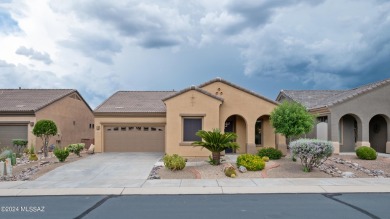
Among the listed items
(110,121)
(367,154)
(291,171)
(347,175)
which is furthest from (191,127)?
(367,154)

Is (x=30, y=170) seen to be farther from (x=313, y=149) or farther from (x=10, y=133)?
(x=313, y=149)

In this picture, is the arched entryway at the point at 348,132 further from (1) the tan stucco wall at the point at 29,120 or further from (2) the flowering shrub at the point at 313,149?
(1) the tan stucco wall at the point at 29,120

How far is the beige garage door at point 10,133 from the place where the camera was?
26.6m

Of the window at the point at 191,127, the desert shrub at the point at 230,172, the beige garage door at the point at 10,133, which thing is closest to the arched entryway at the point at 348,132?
the window at the point at 191,127

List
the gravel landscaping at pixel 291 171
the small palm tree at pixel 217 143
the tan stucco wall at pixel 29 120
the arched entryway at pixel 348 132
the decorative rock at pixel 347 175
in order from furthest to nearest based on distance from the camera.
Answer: the tan stucco wall at pixel 29 120, the arched entryway at pixel 348 132, the small palm tree at pixel 217 143, the gravel landscaping at pixel 291 171, the decorative rock at pixel 347 175

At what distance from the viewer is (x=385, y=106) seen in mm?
23688

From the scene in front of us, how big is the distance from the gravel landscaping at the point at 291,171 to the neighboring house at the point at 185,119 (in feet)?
12.8

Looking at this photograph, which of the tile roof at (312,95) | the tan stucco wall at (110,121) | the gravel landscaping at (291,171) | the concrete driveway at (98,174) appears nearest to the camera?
the concrete driveway at (98,174)

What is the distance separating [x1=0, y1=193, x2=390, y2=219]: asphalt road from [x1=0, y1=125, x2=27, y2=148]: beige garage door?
16.4 m

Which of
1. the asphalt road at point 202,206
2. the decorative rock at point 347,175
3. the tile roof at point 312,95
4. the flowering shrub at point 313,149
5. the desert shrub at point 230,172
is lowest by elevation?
the asphalt road at point 202,206

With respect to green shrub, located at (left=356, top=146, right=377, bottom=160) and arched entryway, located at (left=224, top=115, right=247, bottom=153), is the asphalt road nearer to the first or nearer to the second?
green shrub, located at (left=356, top=146, right=377, bottom=160)

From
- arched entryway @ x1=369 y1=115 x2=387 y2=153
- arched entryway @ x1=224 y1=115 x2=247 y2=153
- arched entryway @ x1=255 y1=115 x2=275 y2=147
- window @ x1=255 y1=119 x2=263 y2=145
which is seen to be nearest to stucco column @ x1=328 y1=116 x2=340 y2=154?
arched entryway @ x1=255 y1=115 x2=275 y2=147

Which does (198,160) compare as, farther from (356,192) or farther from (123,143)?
(356,192)

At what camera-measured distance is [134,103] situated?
92.6 ft
